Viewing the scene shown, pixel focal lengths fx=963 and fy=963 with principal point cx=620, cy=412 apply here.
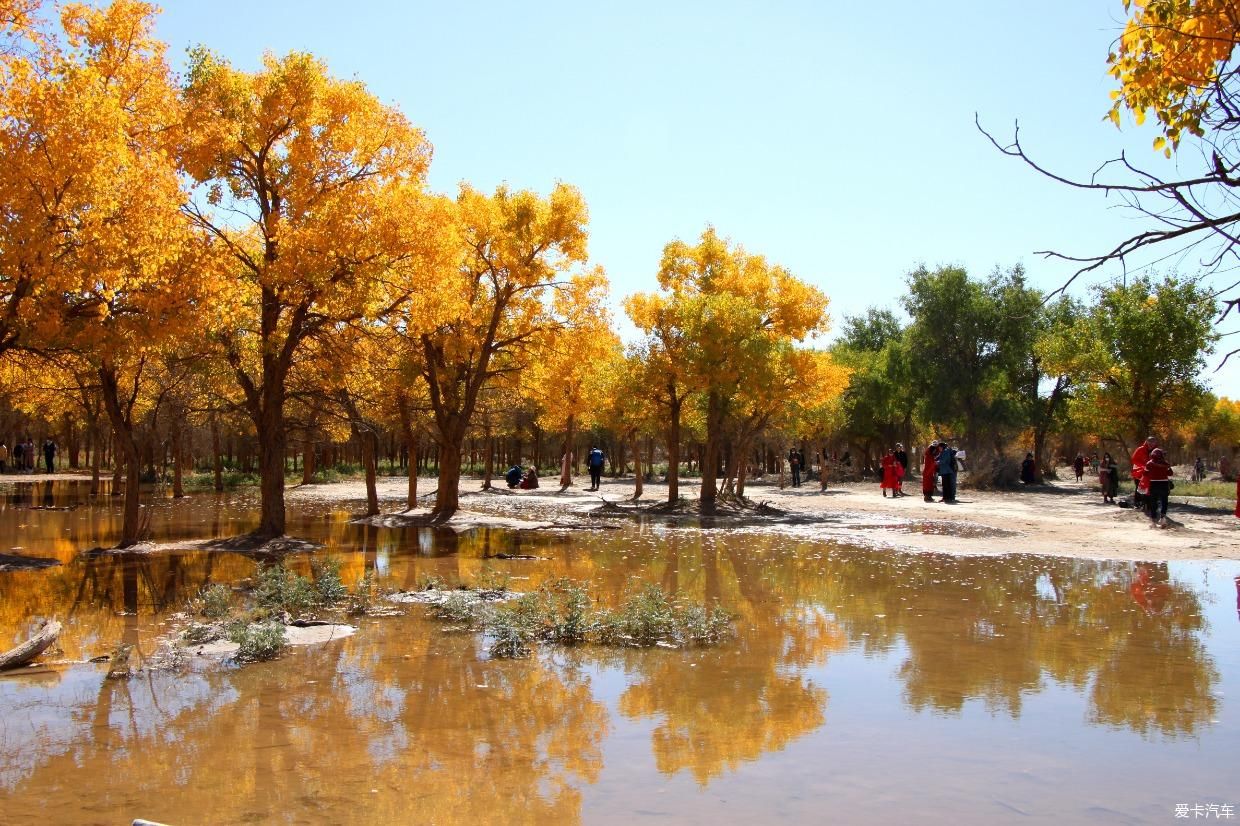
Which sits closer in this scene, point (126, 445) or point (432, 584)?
point (432, 584)

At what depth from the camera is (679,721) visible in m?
7.22

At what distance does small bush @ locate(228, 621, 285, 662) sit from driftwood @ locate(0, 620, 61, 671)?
155cm

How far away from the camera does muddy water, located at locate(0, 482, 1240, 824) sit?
5.59m

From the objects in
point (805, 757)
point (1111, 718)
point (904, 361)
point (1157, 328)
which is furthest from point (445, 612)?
point (904, 361)

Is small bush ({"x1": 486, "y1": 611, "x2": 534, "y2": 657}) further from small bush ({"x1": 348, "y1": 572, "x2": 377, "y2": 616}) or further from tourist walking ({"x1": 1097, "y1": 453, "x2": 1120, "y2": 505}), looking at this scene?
tourist walking ({"x1": 1097, "y1": 453, "x2": 1120, "y2": 505})

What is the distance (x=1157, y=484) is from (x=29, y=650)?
2370 cm

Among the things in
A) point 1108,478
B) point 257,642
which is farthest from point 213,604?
point 1108,478

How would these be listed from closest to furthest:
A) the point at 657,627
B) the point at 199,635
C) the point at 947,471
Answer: the point at 199,635, the point at 657,627, the point at 947,471

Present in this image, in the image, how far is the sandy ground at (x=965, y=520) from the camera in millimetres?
19625

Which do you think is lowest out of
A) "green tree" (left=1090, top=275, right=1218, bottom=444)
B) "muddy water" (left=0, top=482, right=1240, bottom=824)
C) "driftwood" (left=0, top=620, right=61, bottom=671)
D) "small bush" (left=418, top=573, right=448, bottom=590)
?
"muddy water" (left=0, top=482, right=1240, bottom=824)

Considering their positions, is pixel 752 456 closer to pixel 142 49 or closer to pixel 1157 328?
pixel 1157 328

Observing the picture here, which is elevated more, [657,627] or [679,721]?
[657,627]

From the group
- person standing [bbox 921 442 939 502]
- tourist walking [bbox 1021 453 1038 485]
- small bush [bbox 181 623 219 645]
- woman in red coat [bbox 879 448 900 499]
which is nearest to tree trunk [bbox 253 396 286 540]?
small bush [bbox 181 623 219 645]

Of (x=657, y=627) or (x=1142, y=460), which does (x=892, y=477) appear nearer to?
(x=1142, y=460)
